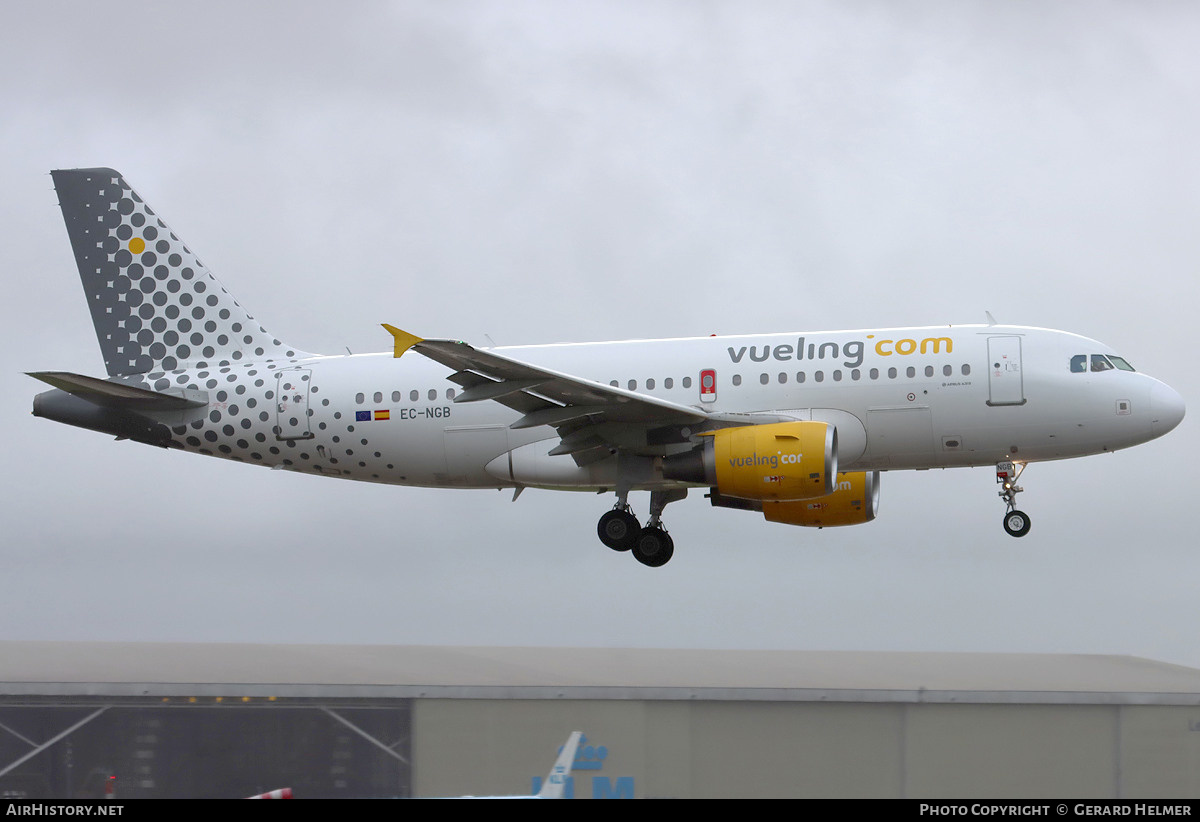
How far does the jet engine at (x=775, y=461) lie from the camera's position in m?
25.6

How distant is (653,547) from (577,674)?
3.34m

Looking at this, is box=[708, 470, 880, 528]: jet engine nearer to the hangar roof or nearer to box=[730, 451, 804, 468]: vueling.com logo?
the hangar roof

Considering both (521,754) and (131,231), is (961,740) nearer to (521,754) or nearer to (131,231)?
(521,754)

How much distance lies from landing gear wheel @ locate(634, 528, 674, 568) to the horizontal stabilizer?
33.6 ft

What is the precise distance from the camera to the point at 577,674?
29672 millimetres

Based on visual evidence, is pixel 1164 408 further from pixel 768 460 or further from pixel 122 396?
pixel 122 396

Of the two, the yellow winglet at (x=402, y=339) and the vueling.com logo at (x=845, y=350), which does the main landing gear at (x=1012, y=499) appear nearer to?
the vueling.com logo at (x=845, y=350)

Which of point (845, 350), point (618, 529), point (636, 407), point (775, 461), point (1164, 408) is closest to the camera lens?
point (775, 461)

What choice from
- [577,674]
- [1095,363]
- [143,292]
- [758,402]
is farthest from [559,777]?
[143,292]

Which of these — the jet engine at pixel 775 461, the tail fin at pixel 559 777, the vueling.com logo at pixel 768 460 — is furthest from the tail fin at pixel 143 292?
the tail fin at pixel 559 777

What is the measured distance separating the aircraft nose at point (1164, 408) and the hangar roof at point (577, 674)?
5357mm

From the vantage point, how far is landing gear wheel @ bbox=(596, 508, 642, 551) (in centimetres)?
2898

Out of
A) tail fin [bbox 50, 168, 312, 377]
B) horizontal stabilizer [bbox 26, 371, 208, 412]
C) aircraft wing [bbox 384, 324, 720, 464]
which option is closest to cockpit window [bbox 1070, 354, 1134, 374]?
aircraft wing [bbox 384, 324, 720, 464]
